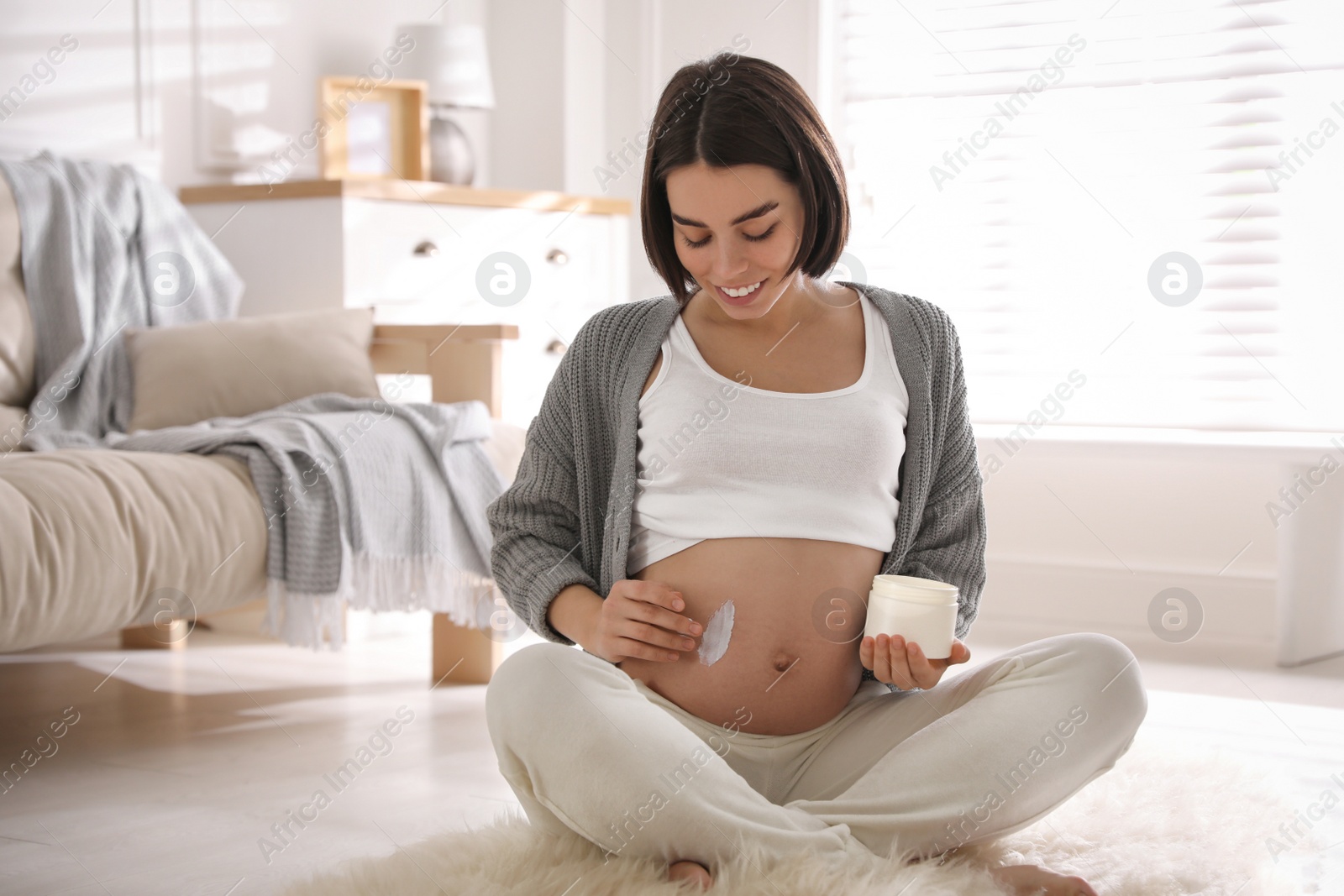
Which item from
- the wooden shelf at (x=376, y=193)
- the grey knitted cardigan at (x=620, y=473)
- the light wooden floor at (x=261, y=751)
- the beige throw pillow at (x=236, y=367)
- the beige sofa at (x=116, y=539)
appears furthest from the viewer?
the wooden shelf at (x=376, y=193)

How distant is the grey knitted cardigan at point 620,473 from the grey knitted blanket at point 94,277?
1020mm

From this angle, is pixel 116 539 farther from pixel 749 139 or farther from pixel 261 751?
pixel 749 139

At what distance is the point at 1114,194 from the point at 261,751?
2.24m

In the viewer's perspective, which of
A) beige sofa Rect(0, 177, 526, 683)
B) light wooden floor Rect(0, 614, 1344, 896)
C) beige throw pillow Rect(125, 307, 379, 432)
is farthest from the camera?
beige throw pillow Rect(125, 307, 379, 432)

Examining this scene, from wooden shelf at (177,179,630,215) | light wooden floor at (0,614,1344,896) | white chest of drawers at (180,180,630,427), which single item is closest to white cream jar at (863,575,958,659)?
light wooden floor at (0,614,1344,896)

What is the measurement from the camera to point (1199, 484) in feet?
9.02

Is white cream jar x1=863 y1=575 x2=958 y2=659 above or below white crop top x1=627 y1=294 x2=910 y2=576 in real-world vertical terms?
below

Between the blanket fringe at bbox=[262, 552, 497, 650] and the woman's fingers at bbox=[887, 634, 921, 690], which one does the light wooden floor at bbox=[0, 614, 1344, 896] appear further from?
the woman's fingers at bbox=[887, 634, 921, 690]

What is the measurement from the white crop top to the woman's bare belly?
0.02 m

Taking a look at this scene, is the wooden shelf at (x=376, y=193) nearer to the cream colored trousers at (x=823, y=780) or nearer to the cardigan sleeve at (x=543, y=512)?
the cardigan sleeve at (x=543, y=512)

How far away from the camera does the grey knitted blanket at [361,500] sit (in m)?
1.80

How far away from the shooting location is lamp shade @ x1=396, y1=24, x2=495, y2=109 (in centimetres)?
308

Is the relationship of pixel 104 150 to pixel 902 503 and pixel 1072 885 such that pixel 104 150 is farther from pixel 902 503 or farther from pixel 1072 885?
pixel 1072 885

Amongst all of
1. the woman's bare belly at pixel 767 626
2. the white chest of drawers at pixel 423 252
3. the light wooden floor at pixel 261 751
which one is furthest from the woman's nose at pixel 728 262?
the white chest of drawers at pixel 423 252
